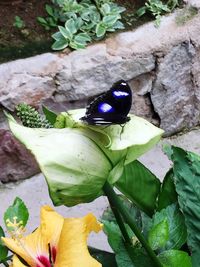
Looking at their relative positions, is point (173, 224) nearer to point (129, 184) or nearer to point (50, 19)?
point (129, 184)

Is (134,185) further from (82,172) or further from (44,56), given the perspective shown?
(44,56)

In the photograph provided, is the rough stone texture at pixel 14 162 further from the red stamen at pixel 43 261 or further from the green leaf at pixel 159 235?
the red stamen at pixel 43 261

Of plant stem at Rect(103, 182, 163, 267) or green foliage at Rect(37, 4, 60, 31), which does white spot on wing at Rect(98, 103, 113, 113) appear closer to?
plant stem at Rect(103, 182, 163, 267)

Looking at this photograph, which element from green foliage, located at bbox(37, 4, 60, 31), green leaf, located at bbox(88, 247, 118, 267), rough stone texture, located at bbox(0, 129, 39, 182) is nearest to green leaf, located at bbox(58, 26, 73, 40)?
green foliage, located at bbox(37, 4, 60, 31)

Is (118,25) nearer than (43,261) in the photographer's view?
No

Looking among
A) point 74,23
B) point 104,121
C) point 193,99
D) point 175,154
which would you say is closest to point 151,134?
point 104,121

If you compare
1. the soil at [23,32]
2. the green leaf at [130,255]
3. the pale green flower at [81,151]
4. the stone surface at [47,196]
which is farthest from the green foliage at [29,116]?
the soil at [23,32]

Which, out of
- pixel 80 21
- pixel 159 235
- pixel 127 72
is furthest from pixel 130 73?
pixel 159 235
